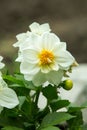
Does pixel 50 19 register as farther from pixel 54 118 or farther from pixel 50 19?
pixel 54 118

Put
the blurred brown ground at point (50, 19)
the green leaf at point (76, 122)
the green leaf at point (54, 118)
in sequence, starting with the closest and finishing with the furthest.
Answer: the green leaf at point (54, 118)
the green leaf at point (76, 122)
the blurred brown ground at point (50, 19)

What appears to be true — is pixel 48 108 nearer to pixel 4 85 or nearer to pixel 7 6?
pixel 4 85

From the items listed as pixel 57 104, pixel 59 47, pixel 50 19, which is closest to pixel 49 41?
pixel 59 47

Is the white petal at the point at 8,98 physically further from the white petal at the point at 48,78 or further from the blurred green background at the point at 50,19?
the blurred green background at the point at 50,19

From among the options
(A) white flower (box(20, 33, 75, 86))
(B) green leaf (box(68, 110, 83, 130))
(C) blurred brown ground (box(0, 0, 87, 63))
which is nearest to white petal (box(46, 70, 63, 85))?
(A) white flower (box(20, 33, 75, 86))

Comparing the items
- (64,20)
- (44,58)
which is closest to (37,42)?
(44,58)

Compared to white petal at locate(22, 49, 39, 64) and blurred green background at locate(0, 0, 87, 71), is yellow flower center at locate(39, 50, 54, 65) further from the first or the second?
blurred green background at locate(0, 0, 87, 71)

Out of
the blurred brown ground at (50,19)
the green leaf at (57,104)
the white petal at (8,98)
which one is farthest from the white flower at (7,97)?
the blurred brown ground at (50,19)
